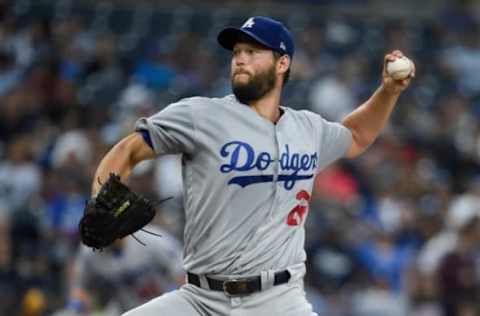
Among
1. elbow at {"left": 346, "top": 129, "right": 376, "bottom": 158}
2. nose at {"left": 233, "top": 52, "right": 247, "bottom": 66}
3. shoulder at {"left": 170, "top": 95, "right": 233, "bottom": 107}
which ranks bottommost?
elbow at {"left": 346, "top": 129, "right": 376, "bottom": 158}

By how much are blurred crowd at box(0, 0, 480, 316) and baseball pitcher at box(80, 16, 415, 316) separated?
3.01 m

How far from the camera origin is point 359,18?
50.9 ft

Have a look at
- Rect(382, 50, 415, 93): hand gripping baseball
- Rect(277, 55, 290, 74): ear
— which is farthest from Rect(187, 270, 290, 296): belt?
Rect(382, 50, 415, 93): hand gripping baseball

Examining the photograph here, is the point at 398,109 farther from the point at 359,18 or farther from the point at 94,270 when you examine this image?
the point at 94,270

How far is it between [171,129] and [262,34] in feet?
1.92

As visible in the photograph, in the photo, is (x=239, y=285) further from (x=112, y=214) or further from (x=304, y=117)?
(x=304, y=117)

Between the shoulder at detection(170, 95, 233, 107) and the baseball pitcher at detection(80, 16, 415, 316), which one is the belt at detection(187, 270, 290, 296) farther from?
the shoulder at detection(170, 95, 233, 107)

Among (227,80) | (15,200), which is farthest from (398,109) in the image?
(15,200)

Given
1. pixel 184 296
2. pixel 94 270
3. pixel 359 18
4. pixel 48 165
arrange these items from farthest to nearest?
pixel 359 18 → pixel 48 165 → pixel 94 270 → pixel 184 296

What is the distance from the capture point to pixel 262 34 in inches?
210

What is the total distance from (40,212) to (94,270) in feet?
9.46

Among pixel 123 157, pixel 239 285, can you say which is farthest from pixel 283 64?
pixel 239 285

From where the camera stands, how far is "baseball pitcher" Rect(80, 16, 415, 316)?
5160 millimetres

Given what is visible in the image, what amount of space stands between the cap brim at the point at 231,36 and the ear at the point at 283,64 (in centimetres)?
13
